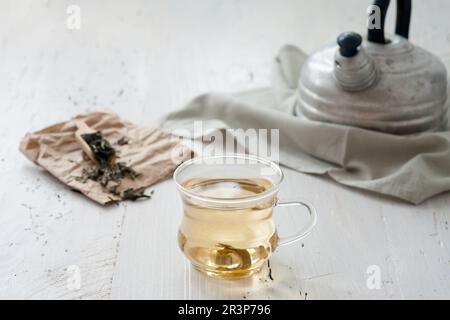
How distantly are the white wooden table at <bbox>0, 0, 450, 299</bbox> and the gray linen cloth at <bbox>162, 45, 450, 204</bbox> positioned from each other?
3 cm

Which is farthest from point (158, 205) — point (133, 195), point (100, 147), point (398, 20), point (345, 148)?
point (398, 20)

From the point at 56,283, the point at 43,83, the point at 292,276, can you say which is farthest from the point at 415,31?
the point at 56,283

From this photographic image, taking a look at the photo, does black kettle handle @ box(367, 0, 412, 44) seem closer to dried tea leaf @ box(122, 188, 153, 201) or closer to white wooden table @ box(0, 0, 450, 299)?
white wooden table @ box(0, 0, 450, 299)

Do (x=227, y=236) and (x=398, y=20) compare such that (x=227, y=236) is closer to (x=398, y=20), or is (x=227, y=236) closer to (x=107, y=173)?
(x=107, y=173)

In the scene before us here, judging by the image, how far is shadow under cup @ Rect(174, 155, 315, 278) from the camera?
0.71m

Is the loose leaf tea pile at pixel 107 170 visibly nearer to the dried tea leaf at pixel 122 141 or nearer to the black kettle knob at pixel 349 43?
the dried tea leaf at pixel 122 141

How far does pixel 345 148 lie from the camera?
40.5 inches

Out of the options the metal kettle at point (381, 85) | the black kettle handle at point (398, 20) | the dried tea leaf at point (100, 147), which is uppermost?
the black kettle handle at point (398, 20)

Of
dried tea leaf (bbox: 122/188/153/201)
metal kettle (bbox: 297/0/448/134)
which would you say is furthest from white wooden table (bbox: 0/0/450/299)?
metal kettle (bbox: 297/0/448/134)

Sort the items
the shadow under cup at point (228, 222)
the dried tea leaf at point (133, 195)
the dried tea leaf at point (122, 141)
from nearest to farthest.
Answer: the shadow under cup at point (228, 222) → the dried tea leaf at point (133, 195) → the dried tea leaf at point (122, 141)

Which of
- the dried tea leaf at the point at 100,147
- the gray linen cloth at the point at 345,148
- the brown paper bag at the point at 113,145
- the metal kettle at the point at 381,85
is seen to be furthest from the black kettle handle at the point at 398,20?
the dried tea leaf at the point at 100,147

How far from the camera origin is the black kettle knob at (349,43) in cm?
100

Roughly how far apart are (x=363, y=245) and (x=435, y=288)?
11 cm
